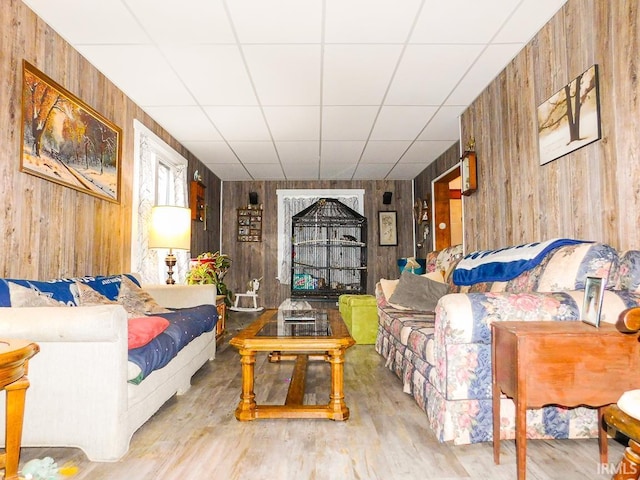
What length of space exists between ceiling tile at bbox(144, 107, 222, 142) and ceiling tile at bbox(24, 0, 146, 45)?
131 centimetres

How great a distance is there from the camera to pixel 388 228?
26.0ft

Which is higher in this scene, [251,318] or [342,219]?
[342,219]

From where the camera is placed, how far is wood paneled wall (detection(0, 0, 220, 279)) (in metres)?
2.39

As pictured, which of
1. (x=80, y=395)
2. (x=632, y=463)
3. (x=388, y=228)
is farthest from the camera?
(x=388, y=228)

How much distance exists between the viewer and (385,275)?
7.94m

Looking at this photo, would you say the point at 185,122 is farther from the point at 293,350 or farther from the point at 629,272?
the point at 629,272

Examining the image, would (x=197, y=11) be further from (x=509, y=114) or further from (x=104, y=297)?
(x=509, y=114)

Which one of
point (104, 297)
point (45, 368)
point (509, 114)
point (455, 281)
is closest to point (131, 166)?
point (104, 297)

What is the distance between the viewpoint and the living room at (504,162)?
2189mm

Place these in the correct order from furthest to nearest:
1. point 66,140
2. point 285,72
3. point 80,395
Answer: point 285,72 < point 66,140 < point 80,395

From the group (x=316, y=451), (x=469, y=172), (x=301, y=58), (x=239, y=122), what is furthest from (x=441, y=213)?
(x=316, y=451)

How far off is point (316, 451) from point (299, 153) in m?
4.65

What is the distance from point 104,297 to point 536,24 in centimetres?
345

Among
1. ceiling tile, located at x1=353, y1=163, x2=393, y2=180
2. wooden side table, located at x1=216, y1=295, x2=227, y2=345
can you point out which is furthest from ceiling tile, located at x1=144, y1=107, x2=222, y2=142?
ceiling tile, located at x1=353, y1=163, x2=393, y2=180
